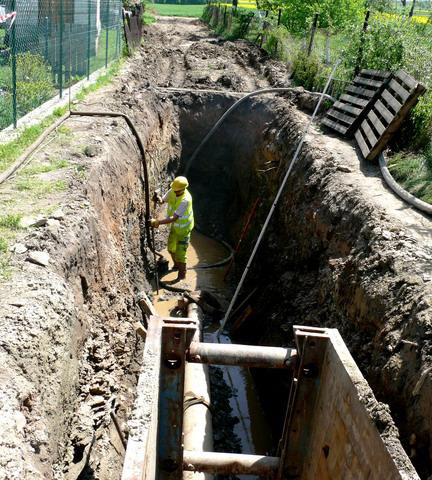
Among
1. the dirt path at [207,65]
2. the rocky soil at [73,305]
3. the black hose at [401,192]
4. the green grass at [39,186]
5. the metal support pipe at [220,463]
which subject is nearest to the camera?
the rocky soil at [73,305]

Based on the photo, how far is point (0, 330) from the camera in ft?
13.6

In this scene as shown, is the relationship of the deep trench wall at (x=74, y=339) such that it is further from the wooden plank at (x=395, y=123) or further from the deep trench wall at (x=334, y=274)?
the wooden plank at (x=395, y=123)

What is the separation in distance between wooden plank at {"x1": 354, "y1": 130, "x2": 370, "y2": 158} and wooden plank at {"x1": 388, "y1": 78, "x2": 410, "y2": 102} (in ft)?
3.34

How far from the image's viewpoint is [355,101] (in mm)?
11508

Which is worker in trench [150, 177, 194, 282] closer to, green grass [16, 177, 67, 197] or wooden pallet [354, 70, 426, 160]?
green grass [16, 177, 67, 197]

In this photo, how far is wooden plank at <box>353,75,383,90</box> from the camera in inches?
433

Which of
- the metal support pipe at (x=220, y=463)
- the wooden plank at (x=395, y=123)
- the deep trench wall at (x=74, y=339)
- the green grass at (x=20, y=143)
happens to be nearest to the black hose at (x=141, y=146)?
the green grass at (x=20, y=143)

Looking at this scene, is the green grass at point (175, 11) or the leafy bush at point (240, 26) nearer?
the leafy bush at point (240, 26)

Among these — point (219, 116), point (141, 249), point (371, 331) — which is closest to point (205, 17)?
point (219, 116)

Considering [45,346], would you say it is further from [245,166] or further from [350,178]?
[245,166]

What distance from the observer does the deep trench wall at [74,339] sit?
381 centimetres

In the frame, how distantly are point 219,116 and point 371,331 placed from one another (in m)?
11.0

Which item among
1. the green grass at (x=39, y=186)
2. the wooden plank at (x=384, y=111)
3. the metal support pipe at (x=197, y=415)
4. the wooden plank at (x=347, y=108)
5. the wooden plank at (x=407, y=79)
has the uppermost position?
the wooden plank at (x=407, y=79)

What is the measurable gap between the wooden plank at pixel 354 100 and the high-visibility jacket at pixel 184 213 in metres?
4.10
